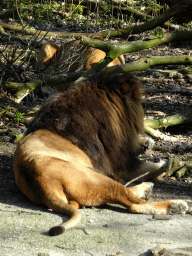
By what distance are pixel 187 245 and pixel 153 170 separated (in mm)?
2143

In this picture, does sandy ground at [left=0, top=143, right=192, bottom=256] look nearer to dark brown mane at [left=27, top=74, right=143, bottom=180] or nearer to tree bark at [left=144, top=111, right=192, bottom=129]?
dark brown mane at [left=27, top=74, right=143, bottom=180]

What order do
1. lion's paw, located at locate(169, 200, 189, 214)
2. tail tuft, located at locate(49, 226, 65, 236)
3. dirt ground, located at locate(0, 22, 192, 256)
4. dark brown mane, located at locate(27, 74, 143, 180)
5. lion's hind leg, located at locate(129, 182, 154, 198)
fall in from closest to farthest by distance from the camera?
tail tuft, located at locate(49, 226, 65, 236), dirt ground, located at locate(0, 22, 192, 256), lion's paw, located at locate(169, 200, 189, 214), lion's hind leg, located at locate(129, 182, 154, 198), dark brown mane, located at locate(27, 74, 143, 180)

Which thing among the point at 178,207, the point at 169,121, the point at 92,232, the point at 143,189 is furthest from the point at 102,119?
the point at 169,121

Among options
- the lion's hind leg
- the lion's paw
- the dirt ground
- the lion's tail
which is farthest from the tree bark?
the lion's tail

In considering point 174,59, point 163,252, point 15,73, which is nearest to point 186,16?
point 174,59

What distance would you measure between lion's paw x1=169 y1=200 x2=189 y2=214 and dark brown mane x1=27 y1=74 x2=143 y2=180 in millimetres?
903

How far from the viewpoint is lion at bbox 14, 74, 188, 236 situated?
3.64 m

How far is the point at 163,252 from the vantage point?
276 cm

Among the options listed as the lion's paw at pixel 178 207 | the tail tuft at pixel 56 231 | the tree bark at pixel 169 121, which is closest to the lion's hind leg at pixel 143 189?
the lion's paw at pixel 178 207

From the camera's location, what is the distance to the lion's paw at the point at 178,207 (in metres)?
3.84

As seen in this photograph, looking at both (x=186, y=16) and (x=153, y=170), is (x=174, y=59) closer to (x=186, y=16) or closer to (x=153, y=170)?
(x=186, y=16)

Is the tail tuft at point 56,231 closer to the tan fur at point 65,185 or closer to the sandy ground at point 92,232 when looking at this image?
the sandy ground at point 92,232

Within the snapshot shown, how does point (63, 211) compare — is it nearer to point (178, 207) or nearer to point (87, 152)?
point (87, 152)

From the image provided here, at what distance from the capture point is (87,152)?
14.3ft
